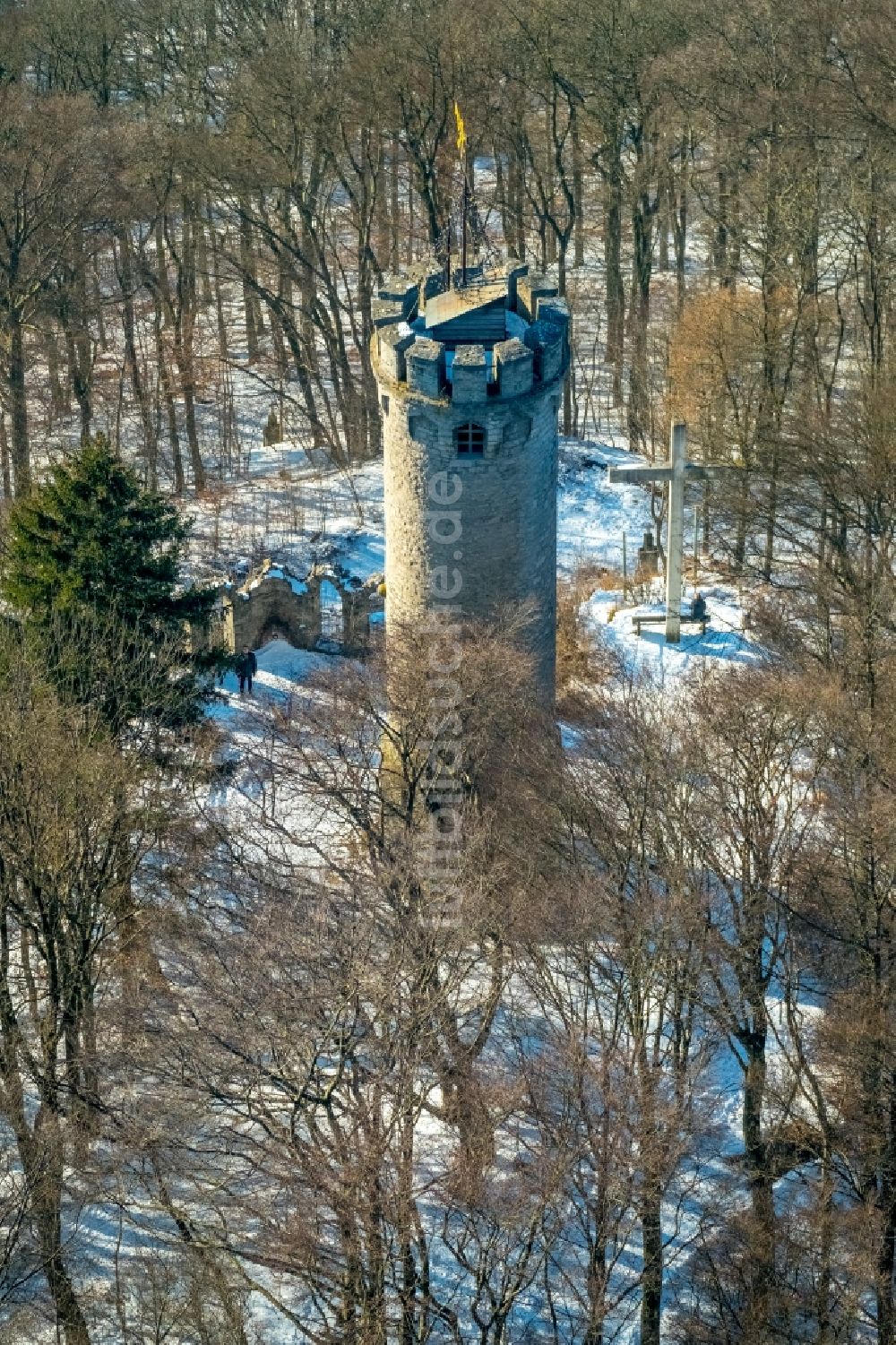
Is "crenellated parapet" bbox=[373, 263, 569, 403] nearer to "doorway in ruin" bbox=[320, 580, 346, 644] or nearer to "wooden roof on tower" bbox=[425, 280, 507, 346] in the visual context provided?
"wooden roof on tower" bbox=[425, 280, 507, 346]

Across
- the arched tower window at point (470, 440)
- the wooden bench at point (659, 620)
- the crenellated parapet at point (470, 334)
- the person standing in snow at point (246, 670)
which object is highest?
the crenellated parapet at point (470, 334)

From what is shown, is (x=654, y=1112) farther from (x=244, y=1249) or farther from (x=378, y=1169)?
(x=244, y=1249)

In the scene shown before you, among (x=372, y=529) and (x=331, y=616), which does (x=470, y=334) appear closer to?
(x=331, y=616)

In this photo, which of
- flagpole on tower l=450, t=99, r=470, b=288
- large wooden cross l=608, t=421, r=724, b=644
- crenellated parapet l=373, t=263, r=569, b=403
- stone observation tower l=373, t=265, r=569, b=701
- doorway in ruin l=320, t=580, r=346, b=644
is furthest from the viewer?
doorway in ruin l=320, t=580, r=346, b=644

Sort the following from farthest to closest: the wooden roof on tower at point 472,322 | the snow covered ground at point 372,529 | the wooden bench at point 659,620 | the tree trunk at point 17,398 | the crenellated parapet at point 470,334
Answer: the tree trunk at point 17,398 < the snow covered ground at point 372,529 < the wooden bench at point 659,620 < the wooden roof on tower at point 472,322 < the crenellated parapet at point 470,334

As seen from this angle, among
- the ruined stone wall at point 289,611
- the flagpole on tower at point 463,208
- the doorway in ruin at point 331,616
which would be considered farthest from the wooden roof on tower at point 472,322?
the doorway in ruin at point 331,616

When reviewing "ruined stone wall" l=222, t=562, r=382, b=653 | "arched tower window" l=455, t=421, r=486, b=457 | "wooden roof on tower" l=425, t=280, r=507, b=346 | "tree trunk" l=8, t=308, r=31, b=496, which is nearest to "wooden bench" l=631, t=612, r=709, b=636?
"ruined stone wall" l=222, t=562, r=382, b=653

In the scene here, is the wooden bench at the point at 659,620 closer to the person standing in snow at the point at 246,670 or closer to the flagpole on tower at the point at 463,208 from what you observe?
the person standing in snow at the point at 246,670
